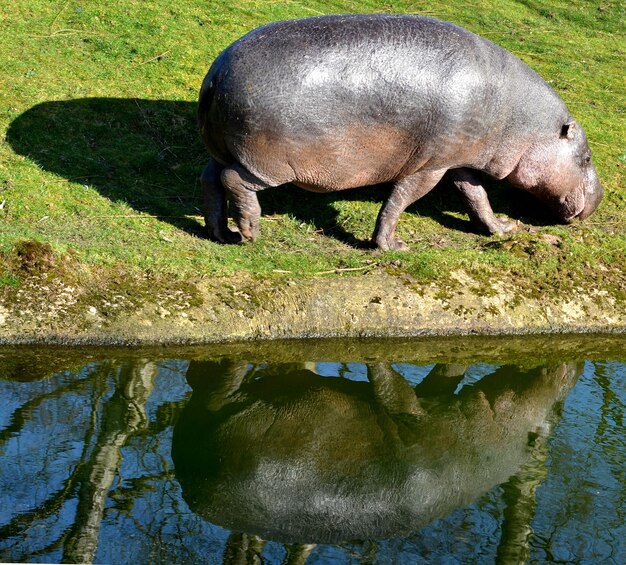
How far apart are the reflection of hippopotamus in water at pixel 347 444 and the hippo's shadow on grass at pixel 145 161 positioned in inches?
92.0

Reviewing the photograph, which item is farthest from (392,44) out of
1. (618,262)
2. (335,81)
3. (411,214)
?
(618,262)

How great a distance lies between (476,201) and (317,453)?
4.14 meters

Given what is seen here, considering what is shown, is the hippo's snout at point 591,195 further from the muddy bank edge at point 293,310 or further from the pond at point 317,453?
the pond at point 317,453

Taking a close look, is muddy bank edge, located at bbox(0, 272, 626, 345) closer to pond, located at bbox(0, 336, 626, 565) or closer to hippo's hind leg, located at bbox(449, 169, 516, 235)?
pond, located at bbox(0, 336, 626, 565)

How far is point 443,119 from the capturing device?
8.73 metres

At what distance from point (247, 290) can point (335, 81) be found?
1.96 m

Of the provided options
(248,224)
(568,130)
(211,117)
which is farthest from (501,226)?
(211,117)

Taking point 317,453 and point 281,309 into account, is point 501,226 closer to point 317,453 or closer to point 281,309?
point 281,309

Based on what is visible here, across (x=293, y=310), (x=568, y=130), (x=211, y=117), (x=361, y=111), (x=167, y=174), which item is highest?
(x=361, y=111)

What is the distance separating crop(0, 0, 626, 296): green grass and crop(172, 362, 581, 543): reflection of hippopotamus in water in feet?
4.55

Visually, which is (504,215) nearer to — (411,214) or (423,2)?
(411,214)

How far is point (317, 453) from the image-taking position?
6.49 metres

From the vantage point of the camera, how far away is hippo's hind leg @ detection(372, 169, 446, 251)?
360 inches

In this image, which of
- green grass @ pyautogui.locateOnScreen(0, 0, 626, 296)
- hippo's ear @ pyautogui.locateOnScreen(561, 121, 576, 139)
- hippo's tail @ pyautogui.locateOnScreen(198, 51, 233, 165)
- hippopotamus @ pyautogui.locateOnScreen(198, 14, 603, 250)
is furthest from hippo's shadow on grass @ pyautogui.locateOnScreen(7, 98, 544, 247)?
hippo's ear @ pyautogui.locateOnScreen(561, 121, 576, 139)
